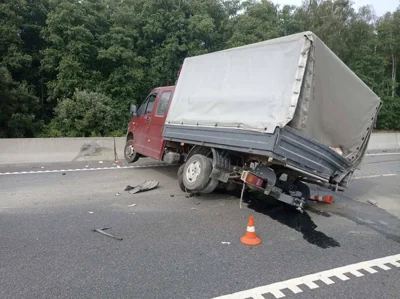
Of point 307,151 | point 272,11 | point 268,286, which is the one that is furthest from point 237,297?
point 272,11

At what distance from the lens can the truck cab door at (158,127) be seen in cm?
725

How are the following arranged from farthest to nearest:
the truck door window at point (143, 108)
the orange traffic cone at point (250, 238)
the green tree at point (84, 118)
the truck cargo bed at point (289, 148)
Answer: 1. the green tree at point (84, 118)
2. the truck door window at point (143, 108)
3. the truck cargo bed at point (289, 148)
4. the orange traffic cone at point (250, 238)

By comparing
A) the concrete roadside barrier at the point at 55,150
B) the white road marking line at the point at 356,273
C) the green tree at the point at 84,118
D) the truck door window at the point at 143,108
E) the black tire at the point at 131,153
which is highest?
the truck door window at the point at 143,108

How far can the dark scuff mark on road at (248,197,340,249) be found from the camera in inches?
171

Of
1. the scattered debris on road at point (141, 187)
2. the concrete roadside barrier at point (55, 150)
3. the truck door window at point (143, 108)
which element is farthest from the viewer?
the concrete roadside barrier at point (55, 150)

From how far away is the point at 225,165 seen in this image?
5488mm

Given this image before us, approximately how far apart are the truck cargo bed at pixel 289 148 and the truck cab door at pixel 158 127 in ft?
6.70

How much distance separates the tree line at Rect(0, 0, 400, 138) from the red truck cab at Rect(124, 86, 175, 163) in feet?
15.8

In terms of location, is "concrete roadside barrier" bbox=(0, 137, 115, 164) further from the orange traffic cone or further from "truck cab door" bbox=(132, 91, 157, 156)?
the orange traffic cone

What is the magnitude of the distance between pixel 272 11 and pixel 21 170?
21.7 metres

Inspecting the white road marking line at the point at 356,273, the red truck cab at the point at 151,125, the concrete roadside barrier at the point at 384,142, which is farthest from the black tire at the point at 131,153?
the concrete roadside barrier at the point at 384,142

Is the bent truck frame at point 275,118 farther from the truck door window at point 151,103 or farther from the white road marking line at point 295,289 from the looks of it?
the white road marking line at point 295,289

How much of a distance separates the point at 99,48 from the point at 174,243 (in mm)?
15606

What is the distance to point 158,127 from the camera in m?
7.41
